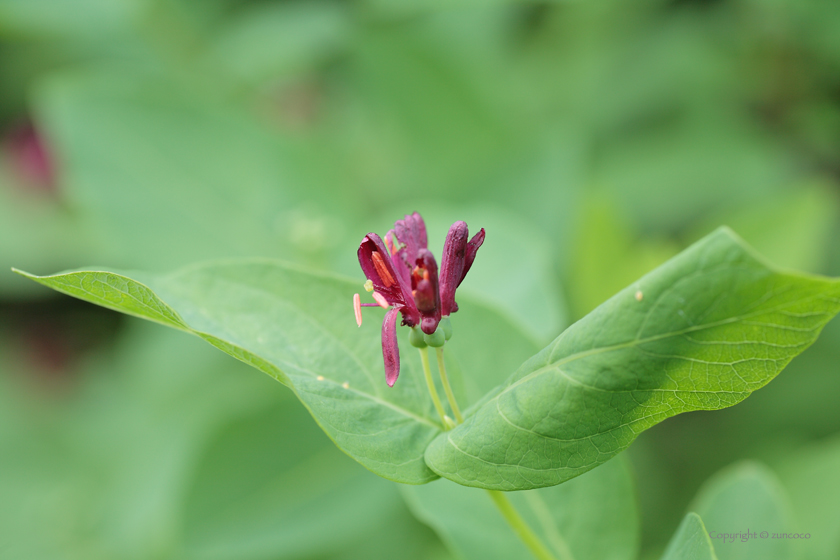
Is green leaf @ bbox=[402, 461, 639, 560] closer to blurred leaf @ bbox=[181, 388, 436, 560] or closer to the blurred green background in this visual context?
the blurred green background

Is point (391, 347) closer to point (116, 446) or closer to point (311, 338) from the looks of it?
point (311, 338)

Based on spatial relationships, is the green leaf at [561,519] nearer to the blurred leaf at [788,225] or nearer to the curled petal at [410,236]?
the curled petal at [410,236]

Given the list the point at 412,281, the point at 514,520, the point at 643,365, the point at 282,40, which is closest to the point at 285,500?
the point at 514,520

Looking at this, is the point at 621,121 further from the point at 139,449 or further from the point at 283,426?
the point at 139,449

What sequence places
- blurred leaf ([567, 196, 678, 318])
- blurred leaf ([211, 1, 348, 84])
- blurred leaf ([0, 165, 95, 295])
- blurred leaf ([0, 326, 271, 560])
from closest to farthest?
blurred leaf ([567, 196, 678, 318]), blurred leaf ([0, 326, 271, 560]), blurred leaf ([211, 1, 348, 84]), blurred leaf ([0, 165, 95, 295])

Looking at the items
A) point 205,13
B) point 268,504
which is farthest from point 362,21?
point 268,504

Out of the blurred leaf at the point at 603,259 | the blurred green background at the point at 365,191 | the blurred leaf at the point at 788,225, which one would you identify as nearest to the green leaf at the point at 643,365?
the blurred green background at the point at 365,191

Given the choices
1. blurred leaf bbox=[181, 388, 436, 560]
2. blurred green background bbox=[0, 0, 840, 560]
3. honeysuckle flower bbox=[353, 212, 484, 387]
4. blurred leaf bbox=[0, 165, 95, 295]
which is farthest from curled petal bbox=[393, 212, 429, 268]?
blurred leaf bbox=[0, 165, 95, 295]

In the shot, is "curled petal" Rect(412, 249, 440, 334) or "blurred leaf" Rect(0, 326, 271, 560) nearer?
"curled petal" Rect(412, 249, 440, 334)
